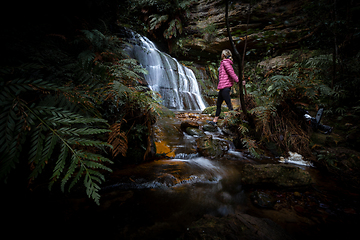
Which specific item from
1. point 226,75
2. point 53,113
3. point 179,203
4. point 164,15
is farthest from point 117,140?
point 164,15

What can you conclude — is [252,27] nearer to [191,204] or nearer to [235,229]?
[191,204]

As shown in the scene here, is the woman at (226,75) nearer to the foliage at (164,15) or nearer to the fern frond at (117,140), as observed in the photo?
the fern frond at (117,140)

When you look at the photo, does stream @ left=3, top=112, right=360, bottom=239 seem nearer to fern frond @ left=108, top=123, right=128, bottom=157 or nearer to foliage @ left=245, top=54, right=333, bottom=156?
fern frond @ left=108, top=123, right=128, bottom=157

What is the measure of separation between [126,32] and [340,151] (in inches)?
421

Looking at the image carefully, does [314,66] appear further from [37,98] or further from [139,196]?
[37,98]

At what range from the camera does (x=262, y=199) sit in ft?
6.40

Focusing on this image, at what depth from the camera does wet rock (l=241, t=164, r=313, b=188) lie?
216 centimetres

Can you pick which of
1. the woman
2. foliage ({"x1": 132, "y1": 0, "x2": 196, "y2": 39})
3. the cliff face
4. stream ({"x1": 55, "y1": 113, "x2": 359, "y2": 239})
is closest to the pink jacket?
the woman

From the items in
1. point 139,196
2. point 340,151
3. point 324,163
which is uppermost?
point 139,196

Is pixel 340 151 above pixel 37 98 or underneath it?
underneath

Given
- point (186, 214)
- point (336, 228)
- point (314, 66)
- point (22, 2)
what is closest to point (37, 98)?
point (22, 2)

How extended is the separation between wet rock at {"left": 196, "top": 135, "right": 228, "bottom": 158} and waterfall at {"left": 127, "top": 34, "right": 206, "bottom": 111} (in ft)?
16.5

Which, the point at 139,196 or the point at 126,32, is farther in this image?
the point at 126,32

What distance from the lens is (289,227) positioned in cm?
154
